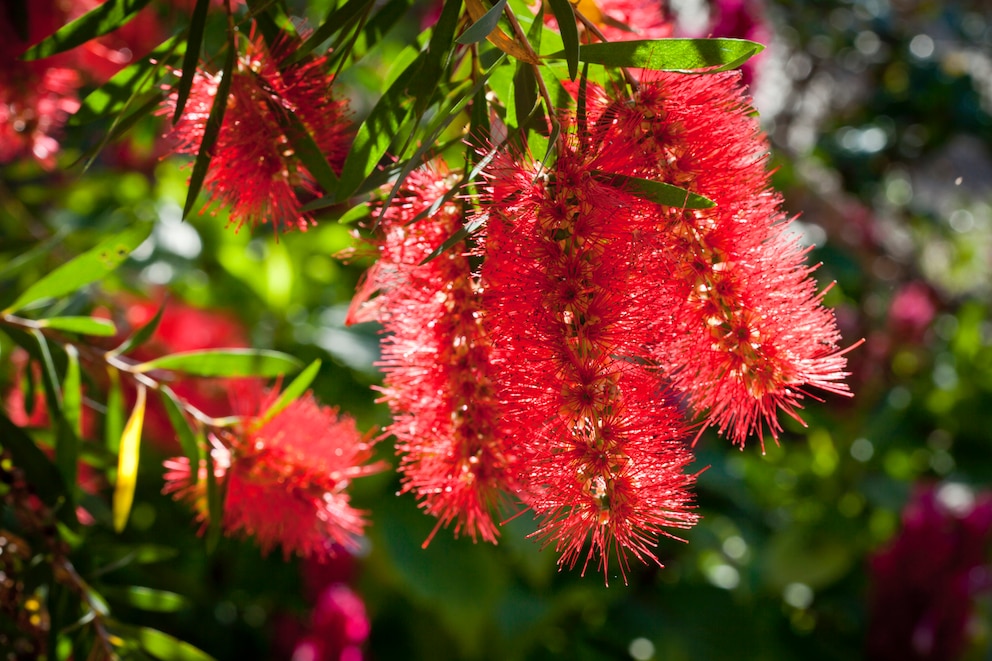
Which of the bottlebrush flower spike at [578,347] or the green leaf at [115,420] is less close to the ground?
the bottlebrush flower spike at [578,347]

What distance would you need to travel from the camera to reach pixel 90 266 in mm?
759

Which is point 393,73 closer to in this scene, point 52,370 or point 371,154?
point 371,154

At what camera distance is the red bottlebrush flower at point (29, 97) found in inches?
30.1

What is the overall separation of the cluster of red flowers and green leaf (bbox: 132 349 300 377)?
356mm

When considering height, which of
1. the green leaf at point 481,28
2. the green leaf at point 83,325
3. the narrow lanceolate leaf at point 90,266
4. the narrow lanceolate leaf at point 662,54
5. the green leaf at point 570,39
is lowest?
the green leaf at point 83,325

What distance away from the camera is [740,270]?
440 mm

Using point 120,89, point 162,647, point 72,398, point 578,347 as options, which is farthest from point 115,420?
point 578,347

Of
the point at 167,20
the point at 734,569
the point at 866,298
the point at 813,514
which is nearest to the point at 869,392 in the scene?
the point at 866,298

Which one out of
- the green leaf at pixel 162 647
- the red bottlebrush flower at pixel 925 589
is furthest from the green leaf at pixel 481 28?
the red bottlebrush flower at pixel 925 589

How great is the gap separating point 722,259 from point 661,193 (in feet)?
0.17

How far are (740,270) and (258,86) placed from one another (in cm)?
29

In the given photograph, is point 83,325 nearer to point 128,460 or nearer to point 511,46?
point 128,460

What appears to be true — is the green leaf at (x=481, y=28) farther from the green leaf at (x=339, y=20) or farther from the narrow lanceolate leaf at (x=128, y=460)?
the narrow lanceolate leaf at (x=128, y=460)

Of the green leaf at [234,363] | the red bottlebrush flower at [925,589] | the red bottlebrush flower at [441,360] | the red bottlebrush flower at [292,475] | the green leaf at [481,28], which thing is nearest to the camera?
the green leaf at [481,28]
